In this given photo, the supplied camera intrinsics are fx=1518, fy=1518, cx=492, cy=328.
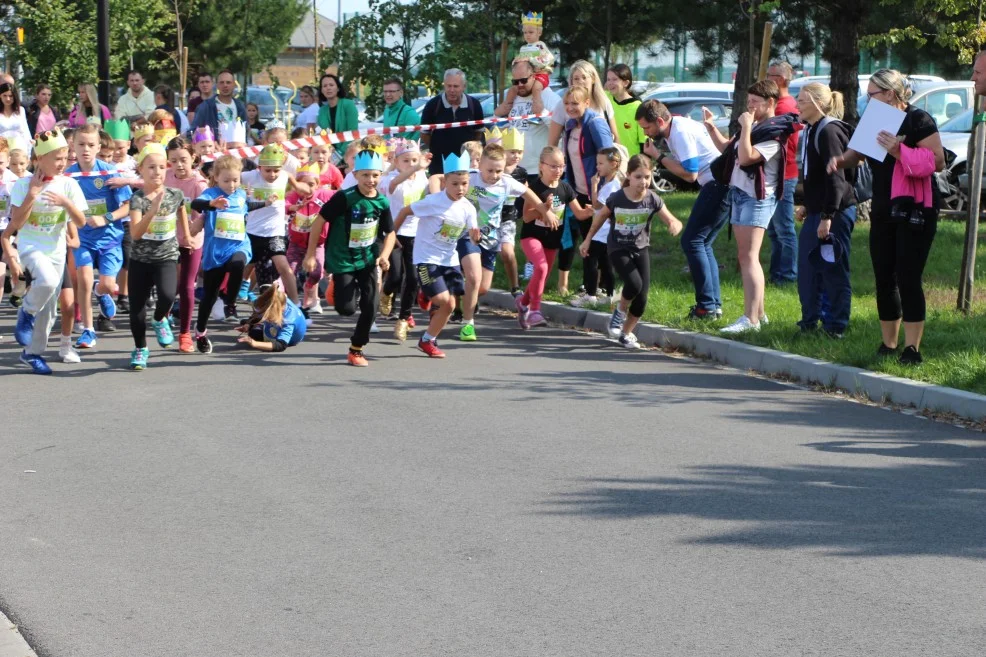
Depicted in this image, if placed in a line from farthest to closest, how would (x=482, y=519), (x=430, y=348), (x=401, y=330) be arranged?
(x=401, y=330) → (x=430, y=348) → (x=482, y=519)

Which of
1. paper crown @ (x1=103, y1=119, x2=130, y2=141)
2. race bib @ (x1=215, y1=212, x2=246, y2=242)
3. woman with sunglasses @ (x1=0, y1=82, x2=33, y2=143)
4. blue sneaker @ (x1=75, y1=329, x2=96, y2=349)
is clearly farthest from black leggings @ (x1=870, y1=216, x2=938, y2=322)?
woman with sunglasses @ (x1=0, y1=82, x2=33, y2=143)

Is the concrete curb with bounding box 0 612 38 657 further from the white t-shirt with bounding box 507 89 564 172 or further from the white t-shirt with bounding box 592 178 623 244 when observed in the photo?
the white t-shirt with bounding box 507 89 564 172

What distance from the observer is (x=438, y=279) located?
438 inches

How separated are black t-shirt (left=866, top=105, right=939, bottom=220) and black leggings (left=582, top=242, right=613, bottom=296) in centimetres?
354

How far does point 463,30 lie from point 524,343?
12.6 meters

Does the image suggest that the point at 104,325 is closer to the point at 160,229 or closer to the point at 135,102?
the point at 160,229

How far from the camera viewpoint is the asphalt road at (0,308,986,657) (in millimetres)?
5090

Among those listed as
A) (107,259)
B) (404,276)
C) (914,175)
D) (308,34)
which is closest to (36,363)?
(107,259)

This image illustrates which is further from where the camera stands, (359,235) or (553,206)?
(553,206)

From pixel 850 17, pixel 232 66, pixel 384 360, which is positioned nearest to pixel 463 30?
pixel 850 17

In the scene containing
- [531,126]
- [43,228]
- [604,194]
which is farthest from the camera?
[531,126]

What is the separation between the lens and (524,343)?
38.9 feet

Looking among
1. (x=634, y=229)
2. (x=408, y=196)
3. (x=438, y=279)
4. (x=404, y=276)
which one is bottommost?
(x=404, y=276)

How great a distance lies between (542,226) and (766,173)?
2.11 m
